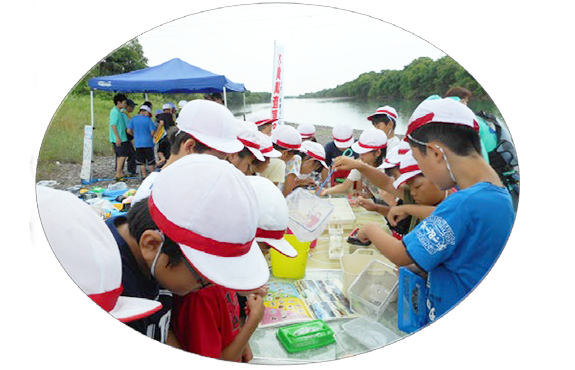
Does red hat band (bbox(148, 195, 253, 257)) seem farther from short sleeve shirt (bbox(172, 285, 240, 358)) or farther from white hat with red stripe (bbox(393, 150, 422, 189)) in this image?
white hat with red stripe (bbox(393, 150, 422, 189))

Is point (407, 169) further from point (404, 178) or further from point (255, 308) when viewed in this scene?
point (255, 308)

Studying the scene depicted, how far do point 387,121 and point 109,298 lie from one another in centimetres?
179

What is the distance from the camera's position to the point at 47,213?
2480 millimetres

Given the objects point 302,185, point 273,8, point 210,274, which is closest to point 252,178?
point 302,185

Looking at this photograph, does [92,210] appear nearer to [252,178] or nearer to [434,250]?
[252,178]

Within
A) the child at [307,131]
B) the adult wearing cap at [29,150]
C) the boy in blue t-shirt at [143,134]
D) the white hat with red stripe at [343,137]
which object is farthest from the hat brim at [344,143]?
the adult wearing cap at [29,150]

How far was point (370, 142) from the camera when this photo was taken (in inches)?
104

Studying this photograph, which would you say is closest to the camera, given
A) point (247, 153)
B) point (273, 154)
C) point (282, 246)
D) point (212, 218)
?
point (212, 218)

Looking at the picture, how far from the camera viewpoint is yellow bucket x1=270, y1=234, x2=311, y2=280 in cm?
258

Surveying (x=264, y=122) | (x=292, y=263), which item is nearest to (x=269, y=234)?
(x=292, y=263)

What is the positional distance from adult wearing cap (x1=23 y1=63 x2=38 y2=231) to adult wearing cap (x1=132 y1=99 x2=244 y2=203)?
2.59 ft

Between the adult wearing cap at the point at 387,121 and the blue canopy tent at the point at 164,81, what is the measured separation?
0.79 m

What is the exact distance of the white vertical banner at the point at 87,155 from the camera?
2.59m

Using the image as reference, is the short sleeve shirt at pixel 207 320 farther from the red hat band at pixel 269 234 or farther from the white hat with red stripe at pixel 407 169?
the white hat with red stripe at pixel 407 169
